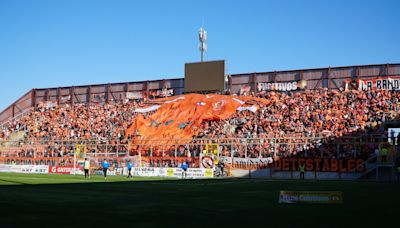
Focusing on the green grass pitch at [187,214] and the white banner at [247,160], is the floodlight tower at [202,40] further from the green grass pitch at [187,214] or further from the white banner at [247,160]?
the green grass pitch at [187,214]

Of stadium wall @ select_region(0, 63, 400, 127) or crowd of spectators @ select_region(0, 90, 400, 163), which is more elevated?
stadium wall @ select_region(0, 63, 400, 127)

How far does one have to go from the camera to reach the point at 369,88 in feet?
199

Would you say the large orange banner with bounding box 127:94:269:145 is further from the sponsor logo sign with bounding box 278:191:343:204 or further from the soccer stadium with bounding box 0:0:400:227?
the sponsor logo sign with bounding box 278:191:343:204

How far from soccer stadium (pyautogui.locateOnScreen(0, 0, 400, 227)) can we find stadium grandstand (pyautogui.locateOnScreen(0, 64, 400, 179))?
132mm

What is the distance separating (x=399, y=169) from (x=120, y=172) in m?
27.3

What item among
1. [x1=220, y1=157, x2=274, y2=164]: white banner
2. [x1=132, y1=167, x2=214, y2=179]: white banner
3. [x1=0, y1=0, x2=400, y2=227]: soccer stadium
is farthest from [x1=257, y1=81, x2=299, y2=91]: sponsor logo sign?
[x1=132, y1=167, x2=214, y2=179]: white banner

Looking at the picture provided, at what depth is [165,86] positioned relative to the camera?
7462 cm

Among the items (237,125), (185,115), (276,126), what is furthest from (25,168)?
(276,126)

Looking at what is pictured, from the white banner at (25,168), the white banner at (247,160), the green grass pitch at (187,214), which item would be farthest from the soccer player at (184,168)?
the green grass pitch at (187,214)

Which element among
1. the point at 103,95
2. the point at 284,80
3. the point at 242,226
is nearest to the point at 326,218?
the point at 242,226

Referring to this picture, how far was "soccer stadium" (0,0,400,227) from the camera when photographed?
33.2m

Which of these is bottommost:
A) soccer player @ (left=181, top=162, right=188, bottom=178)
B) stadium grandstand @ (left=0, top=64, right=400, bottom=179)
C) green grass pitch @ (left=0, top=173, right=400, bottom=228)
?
soccer player @ (left=181, top=162, right=188, bottom=178)

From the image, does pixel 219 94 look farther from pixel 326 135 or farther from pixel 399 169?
pixel 399 169

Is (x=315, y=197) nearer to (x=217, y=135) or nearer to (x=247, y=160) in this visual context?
(x=247, y=160)
